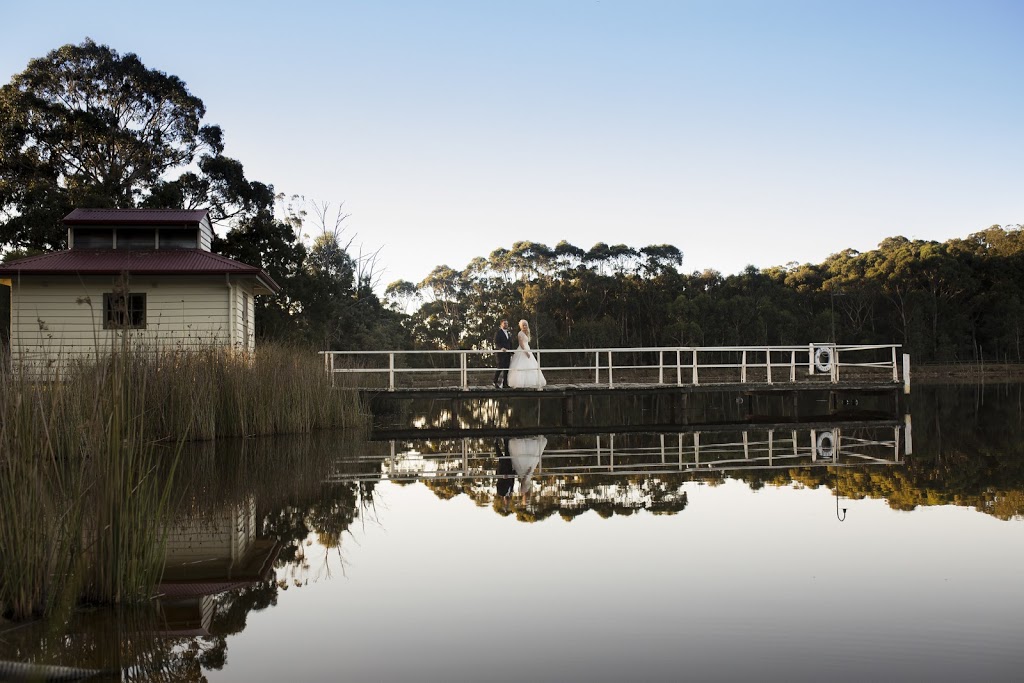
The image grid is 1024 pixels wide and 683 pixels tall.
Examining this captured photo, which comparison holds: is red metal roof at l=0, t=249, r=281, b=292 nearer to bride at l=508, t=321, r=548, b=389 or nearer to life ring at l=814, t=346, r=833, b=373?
bride at l=508, t=321, r=548, b=389

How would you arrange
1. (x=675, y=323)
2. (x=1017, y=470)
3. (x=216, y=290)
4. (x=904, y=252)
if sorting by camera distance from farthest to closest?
(x=904, y=252)
(x=675, y=323)
(x=216, y=290)
(x=1017, y=470)

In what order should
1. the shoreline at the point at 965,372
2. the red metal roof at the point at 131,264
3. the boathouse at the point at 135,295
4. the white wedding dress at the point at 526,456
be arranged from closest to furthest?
the white wedding dress at the point at 526,456
the red metal roof at the point at 131,264
the boathouse at the point at 135,295
the shoreline at the point at 965,372

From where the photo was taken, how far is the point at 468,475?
37.2ft

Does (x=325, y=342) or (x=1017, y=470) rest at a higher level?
(x=325, y=342)

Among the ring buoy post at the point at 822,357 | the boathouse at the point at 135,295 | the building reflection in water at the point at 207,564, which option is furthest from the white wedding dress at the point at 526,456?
the ring buoy post at the point at 822,357

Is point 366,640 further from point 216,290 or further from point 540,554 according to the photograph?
point 216,290

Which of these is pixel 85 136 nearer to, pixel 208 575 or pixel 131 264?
pixel 131 264

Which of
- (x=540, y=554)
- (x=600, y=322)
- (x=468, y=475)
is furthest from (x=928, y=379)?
(x=540, y=554)

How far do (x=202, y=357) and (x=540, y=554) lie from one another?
8.97m

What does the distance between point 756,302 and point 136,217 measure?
39742 mm

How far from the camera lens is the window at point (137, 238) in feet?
76.6

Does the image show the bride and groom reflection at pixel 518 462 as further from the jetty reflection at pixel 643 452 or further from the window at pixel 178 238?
the window at pixel 178 238

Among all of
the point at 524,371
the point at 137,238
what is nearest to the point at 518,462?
the point at 524,371

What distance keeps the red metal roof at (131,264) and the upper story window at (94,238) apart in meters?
0.34
